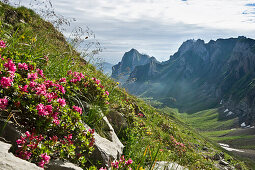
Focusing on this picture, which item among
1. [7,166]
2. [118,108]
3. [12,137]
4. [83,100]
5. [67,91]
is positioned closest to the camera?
[7,166]

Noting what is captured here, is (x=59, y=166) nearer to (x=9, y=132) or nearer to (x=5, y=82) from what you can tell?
(x=9, y=132)

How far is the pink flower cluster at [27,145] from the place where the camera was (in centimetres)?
332

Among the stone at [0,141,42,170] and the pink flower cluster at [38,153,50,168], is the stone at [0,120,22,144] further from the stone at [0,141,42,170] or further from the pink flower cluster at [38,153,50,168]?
the pink flower cluster at [38,153,50,168]

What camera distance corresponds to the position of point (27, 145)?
3.39 meters

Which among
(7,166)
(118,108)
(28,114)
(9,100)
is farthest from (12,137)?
(118,108)

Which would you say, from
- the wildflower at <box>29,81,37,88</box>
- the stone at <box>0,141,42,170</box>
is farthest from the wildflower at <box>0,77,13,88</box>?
the stone at <box>0,141,42,170</box>

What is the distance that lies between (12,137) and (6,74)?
1248mm

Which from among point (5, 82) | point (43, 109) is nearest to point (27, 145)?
point (43, 109)

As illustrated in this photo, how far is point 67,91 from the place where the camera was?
5.41 meters

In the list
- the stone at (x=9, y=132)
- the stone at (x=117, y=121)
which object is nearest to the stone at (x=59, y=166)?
the stone at (x=9, y=132)

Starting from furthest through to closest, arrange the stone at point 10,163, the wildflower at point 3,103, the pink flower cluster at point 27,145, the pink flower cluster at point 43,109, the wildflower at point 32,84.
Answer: the wildflower at point 32,84
the pink flower cluster at point 43,109
the wildflower at point 3,103
the pink flower cluster at point 27,145
the stone at point 10,163

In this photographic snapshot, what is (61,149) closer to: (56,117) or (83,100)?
(56,117)

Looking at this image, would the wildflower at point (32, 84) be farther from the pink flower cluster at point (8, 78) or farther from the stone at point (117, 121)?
the stone at point (117, 121)

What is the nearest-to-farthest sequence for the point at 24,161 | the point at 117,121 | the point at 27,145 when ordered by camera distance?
1. the point at 24,161
2. the point at 27,145
3. the point at 117,121
